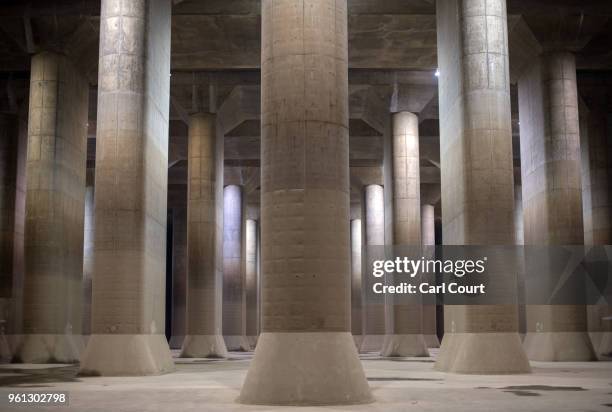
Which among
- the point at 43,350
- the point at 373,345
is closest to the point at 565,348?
the point at 43,350

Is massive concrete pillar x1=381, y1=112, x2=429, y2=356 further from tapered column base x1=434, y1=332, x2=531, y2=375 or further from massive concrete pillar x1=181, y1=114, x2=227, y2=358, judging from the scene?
tapered column base x1=434, y1=332, x2=531, y2=375

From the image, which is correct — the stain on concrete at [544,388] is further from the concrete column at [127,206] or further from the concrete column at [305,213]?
the concrete column at [127,206]

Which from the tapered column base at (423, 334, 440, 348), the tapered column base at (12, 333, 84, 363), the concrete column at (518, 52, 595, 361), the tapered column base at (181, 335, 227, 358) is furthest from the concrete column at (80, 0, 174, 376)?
the tapered column base at (423, 334, 440, 348)

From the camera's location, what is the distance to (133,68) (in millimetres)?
22891

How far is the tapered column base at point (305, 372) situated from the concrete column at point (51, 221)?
17.6 meters

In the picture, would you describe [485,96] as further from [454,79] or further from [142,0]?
[142,0]

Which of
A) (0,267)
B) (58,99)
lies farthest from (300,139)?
(0,267)

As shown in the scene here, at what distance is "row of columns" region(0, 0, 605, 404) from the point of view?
14.3m

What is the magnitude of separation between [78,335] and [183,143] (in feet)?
68.3

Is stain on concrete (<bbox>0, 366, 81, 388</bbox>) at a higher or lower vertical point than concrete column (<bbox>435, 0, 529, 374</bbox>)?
lower

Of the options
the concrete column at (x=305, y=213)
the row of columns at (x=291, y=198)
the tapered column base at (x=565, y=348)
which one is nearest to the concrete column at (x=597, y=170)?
the row of columns at (x=291, y=198)

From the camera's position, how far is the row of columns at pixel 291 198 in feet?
46.8

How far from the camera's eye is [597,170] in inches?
1510

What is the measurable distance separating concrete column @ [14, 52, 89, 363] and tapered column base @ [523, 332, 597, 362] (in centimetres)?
1854
